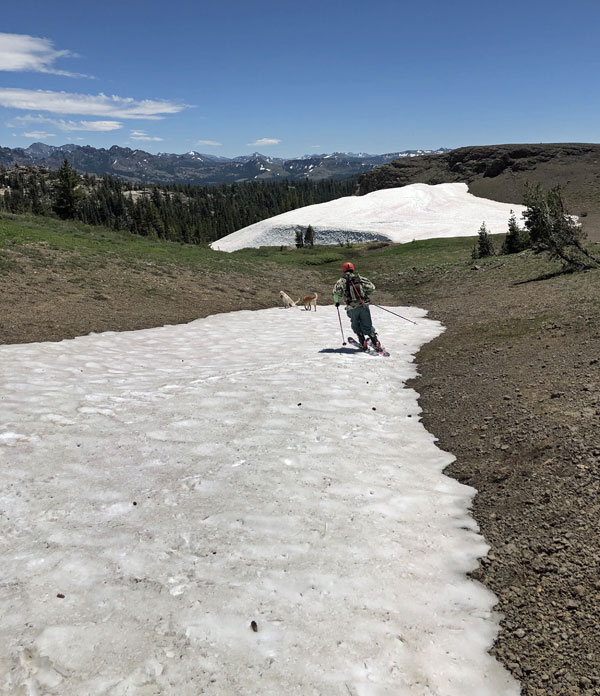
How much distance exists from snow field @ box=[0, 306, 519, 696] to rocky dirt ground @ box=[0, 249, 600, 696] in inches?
14.1

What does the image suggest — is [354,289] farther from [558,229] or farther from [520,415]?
[558,229]

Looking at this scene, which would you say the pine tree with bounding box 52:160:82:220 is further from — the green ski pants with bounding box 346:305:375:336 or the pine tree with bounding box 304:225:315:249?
the green ski pants with bounding box 346:305:375:336

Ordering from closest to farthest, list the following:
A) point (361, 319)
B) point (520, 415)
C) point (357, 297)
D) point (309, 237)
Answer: point (520, 415), point (357, 297), point (361, 319), point (309, 237)

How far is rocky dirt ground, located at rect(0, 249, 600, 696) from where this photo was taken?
164 inches

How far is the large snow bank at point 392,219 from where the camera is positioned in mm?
79500

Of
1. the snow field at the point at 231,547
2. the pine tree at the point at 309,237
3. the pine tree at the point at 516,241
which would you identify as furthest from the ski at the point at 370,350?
the pine tree at the point at 309,237

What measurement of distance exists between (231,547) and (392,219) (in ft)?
294

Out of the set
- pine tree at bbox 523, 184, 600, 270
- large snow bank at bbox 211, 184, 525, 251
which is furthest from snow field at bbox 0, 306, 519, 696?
large snow bank at bbox 211, 184, 525, 251

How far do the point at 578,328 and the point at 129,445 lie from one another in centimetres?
1241

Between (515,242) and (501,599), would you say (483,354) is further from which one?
(515,242)

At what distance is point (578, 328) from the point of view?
13.0 meters

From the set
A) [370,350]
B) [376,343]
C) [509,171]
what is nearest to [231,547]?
[376,343]

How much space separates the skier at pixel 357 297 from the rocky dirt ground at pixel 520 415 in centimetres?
203

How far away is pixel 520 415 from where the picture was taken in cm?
843
